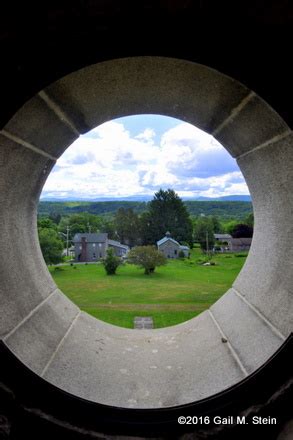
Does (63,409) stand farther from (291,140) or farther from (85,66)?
(291,140)

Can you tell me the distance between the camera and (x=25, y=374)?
7.28 ft

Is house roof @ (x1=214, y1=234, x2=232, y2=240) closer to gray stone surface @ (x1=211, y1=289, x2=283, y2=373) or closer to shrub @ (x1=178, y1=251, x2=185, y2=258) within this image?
shrub @ (x1=178, y1=251, x2=185, y2=258)

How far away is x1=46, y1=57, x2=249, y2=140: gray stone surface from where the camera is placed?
243cm

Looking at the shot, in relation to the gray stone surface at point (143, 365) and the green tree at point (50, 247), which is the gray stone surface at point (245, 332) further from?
the green tree at point (50, 247)

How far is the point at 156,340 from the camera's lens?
3.86m

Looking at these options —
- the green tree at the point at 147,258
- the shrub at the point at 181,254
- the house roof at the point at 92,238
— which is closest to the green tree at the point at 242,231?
the shrub at the point at 181,254

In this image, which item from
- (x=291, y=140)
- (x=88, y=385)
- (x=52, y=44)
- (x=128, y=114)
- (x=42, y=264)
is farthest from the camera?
(x=42, y=264)

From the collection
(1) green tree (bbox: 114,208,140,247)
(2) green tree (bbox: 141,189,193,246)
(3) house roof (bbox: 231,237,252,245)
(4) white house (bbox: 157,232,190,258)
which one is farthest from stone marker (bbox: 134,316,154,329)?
(1) green tree (bbox: 114,208,140,247)

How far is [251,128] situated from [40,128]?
1.73 meters

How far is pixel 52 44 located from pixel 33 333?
2.23 m

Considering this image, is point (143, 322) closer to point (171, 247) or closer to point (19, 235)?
point (19, 235)

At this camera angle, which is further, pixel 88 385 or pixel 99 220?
pixel 99 220

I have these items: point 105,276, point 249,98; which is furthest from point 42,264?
point 105,276

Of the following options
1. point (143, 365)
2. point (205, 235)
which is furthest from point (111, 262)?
point (143, 365)
